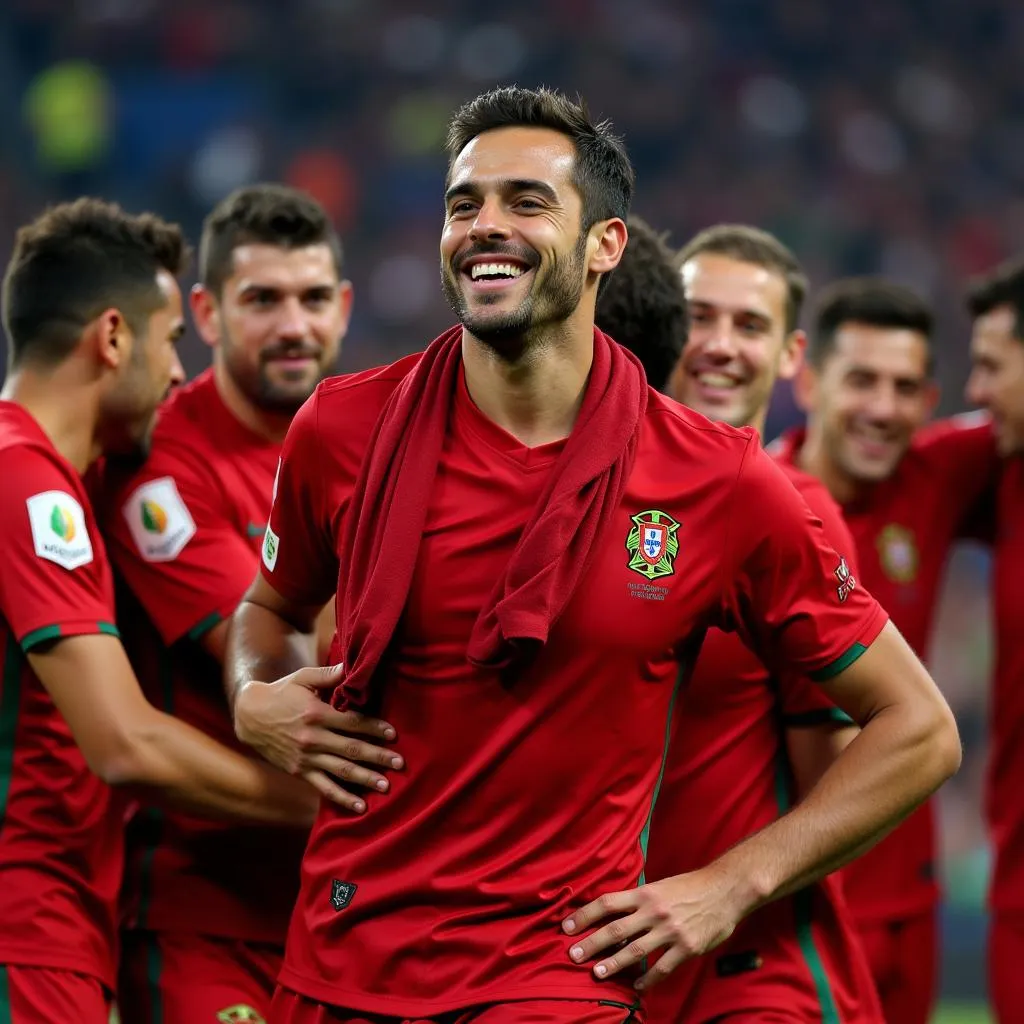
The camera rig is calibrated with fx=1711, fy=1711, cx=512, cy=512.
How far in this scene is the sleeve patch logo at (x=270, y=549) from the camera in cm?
336

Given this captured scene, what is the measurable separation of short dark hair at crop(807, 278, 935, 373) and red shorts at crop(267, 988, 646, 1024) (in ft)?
9.90

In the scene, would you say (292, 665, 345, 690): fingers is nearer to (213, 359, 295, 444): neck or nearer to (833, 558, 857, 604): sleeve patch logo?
(833, 558, 857, 604): sleeve patch logo

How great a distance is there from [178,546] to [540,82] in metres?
10.1

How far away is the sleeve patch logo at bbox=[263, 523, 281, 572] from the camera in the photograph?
3.36 m

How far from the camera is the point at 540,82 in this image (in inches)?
527

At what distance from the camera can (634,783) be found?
3051 mm

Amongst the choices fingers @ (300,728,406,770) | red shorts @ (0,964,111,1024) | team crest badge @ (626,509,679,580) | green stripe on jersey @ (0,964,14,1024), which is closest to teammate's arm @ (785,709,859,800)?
team crest badge @ (626,509,679,580)

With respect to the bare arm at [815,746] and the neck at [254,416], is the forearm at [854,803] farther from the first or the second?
the neck at [254,416]

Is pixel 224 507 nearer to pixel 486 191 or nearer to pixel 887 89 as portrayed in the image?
pixel 486 191

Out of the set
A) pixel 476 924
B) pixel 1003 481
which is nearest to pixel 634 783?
pixel 476 924

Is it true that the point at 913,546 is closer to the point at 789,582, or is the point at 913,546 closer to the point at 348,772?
the point at 789,582

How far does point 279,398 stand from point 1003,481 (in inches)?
94.9

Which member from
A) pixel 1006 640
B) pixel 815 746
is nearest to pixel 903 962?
pixel 1006 640

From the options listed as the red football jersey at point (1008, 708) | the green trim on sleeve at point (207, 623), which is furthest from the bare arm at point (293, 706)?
the red football jersey at point (1008, 708)
